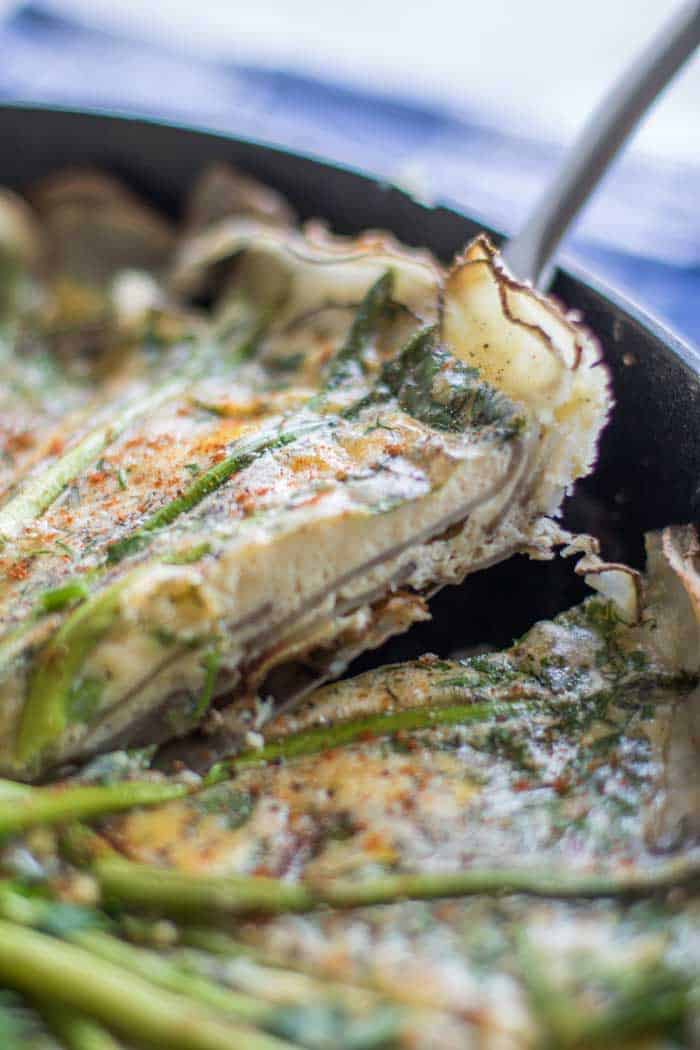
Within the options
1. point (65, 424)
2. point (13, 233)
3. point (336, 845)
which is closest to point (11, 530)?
point (65, 424)

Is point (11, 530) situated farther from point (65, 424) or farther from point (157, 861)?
point (157, 861)

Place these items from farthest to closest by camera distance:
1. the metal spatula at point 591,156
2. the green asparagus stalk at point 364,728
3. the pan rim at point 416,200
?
the metal spatula at point 591,156
the pan rim at point 416,200
the green asparagus stalk at point 364,728

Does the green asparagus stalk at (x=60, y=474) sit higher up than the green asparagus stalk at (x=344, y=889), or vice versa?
the green asparagus stalk at (x=60, y=474)

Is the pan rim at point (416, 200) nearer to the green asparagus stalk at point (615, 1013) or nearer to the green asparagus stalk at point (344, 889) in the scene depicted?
the green asparagus stalk at point (344, 889)

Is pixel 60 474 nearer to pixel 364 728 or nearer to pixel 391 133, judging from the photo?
pixel 364 728

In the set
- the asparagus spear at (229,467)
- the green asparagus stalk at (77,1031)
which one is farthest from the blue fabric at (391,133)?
the green asparagus stalk at (77,1031)

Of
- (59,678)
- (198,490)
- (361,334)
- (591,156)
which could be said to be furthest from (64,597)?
(591,156)
